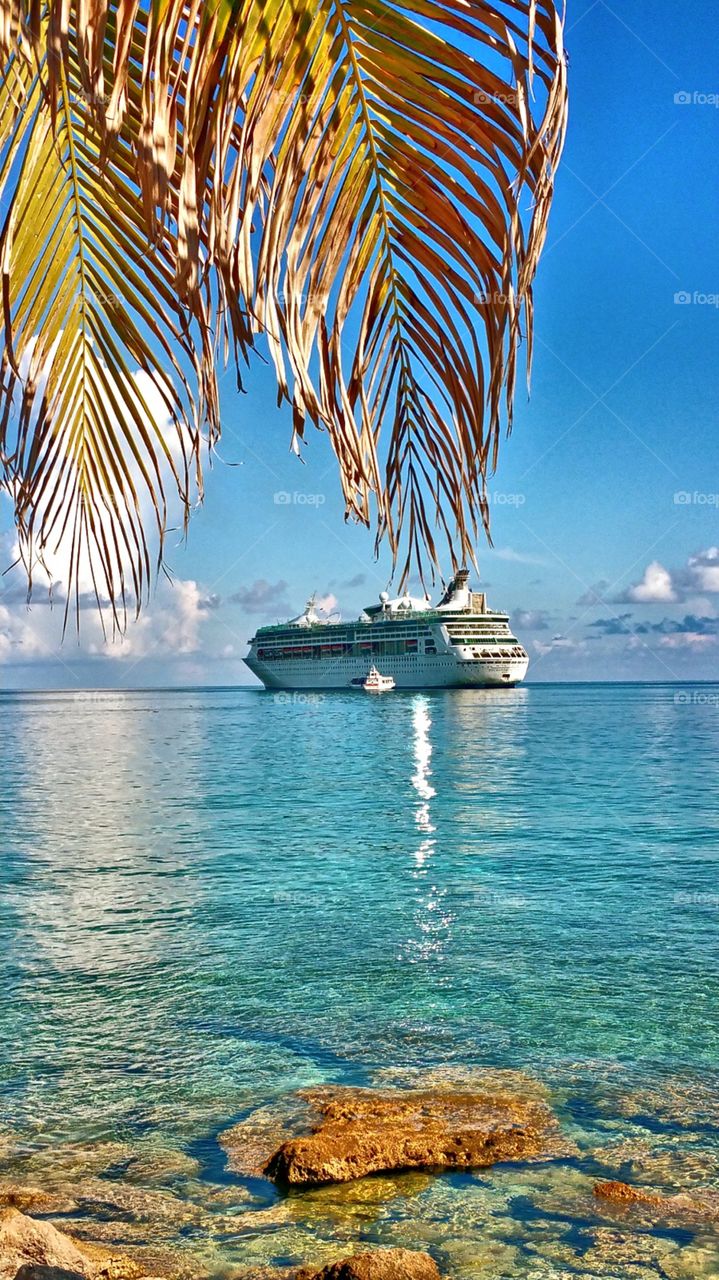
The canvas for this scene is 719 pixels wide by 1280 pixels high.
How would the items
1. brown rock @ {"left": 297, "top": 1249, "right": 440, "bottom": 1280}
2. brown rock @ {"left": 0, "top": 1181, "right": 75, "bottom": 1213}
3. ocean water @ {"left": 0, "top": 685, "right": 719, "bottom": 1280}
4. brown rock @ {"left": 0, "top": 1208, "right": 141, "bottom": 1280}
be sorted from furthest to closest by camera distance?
brown rock @ {"left": 0, "top": 1181, "right": 75, "bottom": 1213} < ocean water @ {"left": 0, "top": 685, "right": 719, "bottom": 1280} < brown rock @ {"left": 297, "top": 1249, "right": 440, "bottom": 1280} < brown rock @ {"left": 0, "top": 1208, "right": 141, "bottom": 1280}

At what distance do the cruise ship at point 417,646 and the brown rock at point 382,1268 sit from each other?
78.5 m

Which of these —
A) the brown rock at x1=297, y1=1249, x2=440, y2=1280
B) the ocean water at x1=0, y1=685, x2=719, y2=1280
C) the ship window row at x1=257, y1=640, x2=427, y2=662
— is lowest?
the ocean water at x1=0, y1=685, x2=719, y2=1280

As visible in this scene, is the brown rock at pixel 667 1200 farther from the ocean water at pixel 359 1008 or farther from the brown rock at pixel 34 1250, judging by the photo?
the brown rock at pixel 34 1250

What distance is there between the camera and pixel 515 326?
4.40ft

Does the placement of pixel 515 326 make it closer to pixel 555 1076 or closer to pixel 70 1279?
pixel 70 1279

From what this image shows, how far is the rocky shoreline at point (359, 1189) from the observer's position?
4480 mm

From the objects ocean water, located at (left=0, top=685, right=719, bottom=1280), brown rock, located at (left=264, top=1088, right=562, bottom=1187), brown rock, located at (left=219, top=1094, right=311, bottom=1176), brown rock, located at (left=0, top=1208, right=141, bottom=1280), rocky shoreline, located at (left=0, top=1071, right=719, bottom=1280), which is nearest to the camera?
brown rock, located at (left=0, top=1208, right=141, bottom=1280)

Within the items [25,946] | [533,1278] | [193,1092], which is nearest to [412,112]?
[533,1278]

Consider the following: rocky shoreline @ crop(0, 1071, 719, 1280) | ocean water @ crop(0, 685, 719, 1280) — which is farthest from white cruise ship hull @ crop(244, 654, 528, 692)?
rocky shoreline @ crop(0, 1071, 719, 1280)

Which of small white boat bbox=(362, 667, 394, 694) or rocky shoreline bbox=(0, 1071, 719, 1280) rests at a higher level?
small white boat bbox=(362, 667, 394, 694)

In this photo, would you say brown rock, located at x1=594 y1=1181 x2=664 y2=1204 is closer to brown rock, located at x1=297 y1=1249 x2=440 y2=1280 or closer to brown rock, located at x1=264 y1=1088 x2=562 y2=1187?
brown rock, located at x1=264 y1=1088 x2=562 y2=1187

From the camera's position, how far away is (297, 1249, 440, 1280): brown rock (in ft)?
12.4

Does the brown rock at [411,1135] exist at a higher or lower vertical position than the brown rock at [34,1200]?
higher

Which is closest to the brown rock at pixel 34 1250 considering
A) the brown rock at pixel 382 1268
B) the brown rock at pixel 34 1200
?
the brown rock at pixel 382 1268
